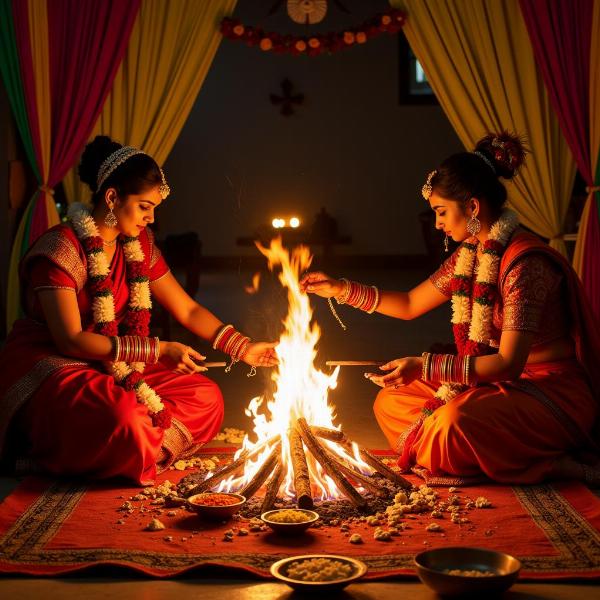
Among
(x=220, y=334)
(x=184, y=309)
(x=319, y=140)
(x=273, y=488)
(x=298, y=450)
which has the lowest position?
(x=273, y=488)

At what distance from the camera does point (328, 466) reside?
129 inches

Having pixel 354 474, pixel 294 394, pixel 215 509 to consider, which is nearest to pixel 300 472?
pixel 354 474

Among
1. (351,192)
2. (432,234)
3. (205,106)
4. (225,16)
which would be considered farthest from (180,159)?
(225,16)

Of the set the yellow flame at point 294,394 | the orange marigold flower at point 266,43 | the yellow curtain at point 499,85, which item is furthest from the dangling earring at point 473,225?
the orange marigold flower at point 266,43

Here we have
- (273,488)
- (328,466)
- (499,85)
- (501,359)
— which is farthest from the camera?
(499,85)

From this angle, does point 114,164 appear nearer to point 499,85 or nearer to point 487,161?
point 487,161

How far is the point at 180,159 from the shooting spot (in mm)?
12664

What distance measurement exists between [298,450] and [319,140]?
9452 mm

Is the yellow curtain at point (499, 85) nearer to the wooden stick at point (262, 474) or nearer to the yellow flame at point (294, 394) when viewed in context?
the yellow flame at point (294, 394)

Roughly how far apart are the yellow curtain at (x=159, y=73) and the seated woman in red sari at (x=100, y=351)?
5.62 feet

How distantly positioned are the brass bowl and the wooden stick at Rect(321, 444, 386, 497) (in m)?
0.70

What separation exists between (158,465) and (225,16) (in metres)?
2.86

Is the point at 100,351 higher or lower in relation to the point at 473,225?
lower

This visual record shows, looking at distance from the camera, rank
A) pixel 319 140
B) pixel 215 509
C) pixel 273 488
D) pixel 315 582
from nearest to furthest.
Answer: pixel 315 582
pixel 215 509
pixel 273 488
pixel 319 140
